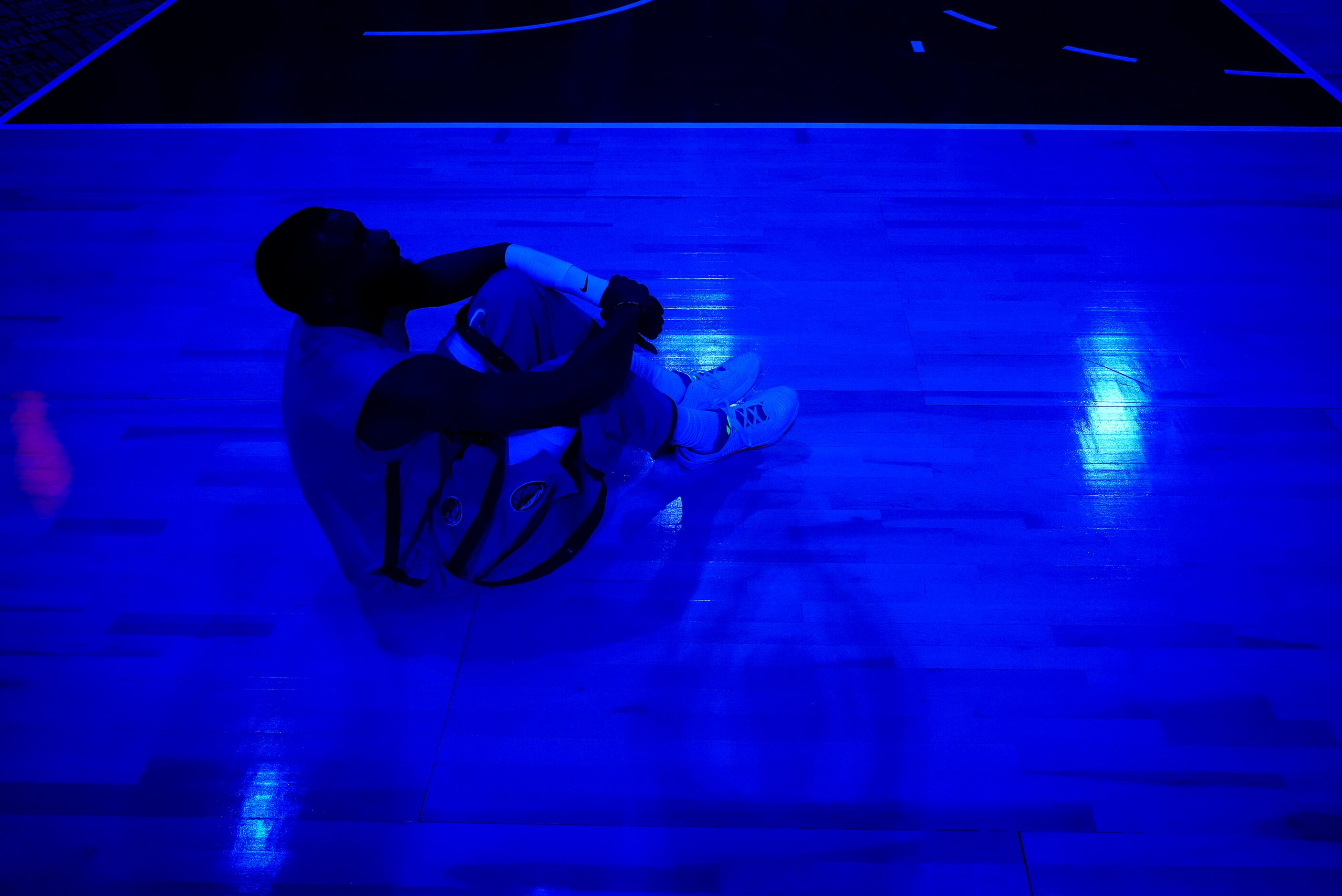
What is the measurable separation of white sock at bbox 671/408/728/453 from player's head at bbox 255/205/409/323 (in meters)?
0.75

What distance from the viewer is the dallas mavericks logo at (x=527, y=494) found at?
1.66 meters

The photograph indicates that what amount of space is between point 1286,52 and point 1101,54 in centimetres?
91

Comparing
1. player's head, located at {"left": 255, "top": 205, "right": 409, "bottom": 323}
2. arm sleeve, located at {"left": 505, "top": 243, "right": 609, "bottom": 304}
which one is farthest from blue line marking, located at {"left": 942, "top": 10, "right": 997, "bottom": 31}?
player's head, located at {"left": 255, "top": 205, "right": 409, "bottom": 323}

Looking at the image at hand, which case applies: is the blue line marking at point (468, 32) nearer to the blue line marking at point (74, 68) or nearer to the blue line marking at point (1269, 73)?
the blue line marking at point (74, 68)

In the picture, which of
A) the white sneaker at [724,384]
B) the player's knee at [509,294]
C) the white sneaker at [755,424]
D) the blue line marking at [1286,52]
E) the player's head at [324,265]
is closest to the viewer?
the player's head at [324,265]

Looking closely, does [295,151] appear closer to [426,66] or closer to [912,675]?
[426,66]

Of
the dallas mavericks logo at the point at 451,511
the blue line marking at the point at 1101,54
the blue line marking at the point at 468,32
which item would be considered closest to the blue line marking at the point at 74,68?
the blue line marking at the point at 468,32

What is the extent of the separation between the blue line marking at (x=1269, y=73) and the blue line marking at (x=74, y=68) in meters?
5.56

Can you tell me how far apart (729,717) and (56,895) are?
1.26 meters

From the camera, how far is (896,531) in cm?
200

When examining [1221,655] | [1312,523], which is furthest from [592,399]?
[1312,523]

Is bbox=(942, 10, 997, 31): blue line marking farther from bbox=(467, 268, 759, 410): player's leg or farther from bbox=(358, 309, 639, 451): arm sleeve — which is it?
bbox=(358, 309, 639, 451): arm sleeve

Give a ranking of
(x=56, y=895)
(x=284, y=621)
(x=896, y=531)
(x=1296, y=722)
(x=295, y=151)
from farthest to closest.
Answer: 1. (x=295, y=151)
2. (x=896, y=531)
3. (x=284, y=621)
4. (x=1296, y=722)
5. (x=56, y=895)

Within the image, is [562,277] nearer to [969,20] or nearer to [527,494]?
[527,494]
